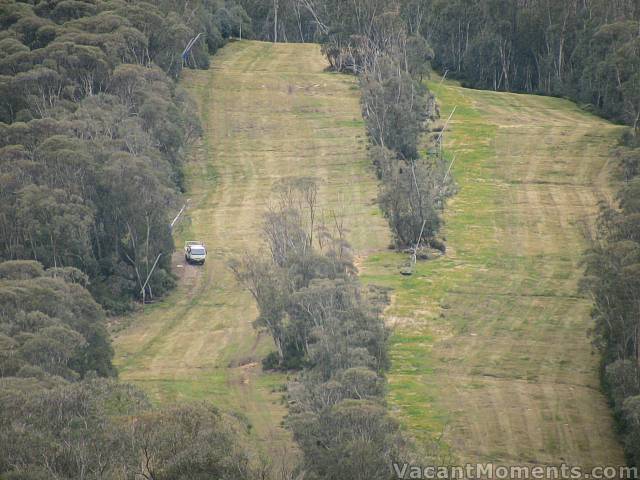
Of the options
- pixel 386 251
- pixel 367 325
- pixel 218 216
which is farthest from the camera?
pixel 218 216

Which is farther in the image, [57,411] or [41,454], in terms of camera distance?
[57,411]

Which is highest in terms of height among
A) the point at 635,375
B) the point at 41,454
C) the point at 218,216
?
the point at 41,454

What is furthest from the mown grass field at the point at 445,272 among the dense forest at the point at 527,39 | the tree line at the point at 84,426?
A: the tree line at the point at 84,426

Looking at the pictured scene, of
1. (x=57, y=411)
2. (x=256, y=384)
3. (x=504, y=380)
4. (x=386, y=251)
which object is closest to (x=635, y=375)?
(x=504, y=380)

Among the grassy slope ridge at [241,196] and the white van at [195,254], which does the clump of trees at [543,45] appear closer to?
the grassy slope ridge at [241,196]

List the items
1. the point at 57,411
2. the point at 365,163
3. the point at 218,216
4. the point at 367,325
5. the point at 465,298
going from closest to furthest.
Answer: the point at 57,411 < the point at 367,325 < the point at 465,298 < the point at 218,216 < the point at 365,163

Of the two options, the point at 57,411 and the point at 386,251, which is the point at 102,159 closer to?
the point at 386,251
